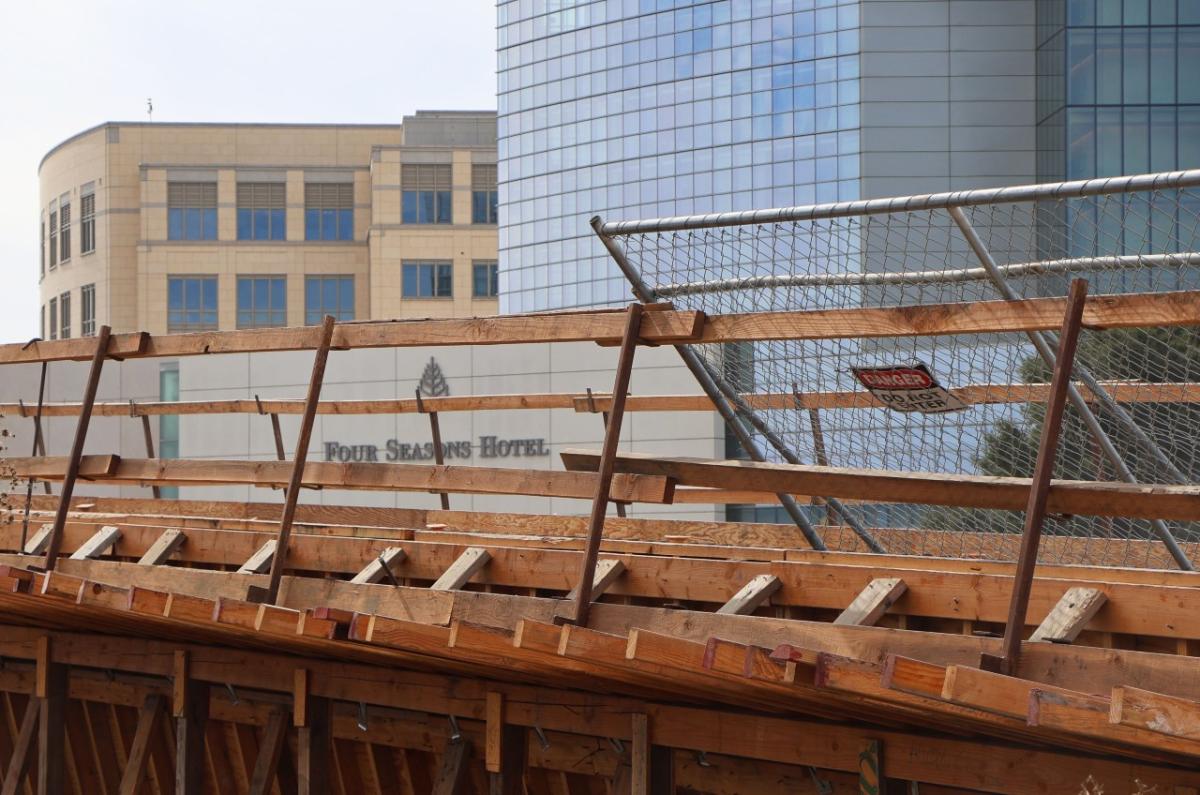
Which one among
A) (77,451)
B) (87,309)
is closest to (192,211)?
(87,309)

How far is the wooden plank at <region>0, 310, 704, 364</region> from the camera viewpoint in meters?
7.02

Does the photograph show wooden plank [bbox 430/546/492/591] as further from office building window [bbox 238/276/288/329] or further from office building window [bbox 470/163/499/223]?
office building window [bbox 470/163/499/223]

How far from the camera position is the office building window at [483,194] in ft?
255

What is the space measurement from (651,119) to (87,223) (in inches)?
1093

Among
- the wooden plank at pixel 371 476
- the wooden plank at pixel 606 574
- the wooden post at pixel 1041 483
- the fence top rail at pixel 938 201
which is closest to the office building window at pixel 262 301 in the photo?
the wooden plank at pixel 371 476

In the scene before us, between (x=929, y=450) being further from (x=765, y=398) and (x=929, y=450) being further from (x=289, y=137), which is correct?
(x=289, y=137)

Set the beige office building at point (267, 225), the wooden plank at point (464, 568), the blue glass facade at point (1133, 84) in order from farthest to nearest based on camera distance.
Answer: the beige office building at point (267, 225) < the blue glass facade at point (1133, 84) < the wooden plank at point (464, 568)

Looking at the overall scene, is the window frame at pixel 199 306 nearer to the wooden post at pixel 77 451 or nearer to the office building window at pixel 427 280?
the office building window at pixel 427 280

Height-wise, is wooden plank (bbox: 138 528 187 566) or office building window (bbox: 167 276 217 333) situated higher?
office building window (bbox: 167 276 217 333)

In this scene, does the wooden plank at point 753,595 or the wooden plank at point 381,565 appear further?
the wooden plank at point 381,565

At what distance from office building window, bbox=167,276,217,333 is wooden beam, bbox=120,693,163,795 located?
67.9 meters

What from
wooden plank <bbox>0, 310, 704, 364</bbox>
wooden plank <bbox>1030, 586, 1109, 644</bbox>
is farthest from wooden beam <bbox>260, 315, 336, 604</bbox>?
wooden plank <bbox>1030, 586, 1109, 644</bbox>

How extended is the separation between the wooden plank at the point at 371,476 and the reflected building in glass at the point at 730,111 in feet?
196

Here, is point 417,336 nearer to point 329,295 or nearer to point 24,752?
point 24,752
